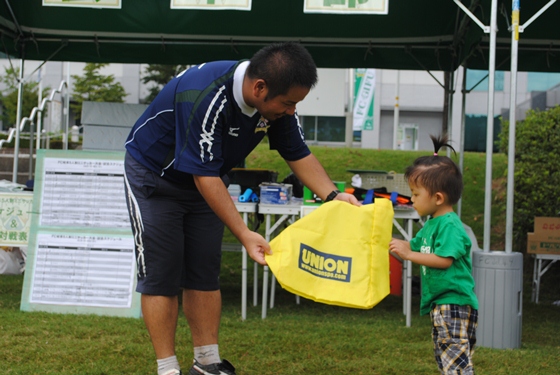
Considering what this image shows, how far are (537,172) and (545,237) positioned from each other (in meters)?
1.92

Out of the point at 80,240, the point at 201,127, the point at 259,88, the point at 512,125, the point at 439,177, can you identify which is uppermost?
the point at 512,125

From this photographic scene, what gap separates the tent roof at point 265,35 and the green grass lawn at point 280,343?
9.17 feet

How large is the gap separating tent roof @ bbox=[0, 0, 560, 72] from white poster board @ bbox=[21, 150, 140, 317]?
99.6 inches

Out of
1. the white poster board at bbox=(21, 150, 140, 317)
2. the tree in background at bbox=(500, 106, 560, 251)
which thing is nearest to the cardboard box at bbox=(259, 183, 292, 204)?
the white poster board at bbox=(21, 150, 140, 317)

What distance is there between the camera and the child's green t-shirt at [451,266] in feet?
9.09

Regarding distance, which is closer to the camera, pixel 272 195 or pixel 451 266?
pixel 451 266

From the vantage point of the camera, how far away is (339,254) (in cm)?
286

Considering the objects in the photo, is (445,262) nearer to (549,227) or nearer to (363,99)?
(549,227)

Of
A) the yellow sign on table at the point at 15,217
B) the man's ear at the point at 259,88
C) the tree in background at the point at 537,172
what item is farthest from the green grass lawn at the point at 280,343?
the tree in background at the point at 537,172

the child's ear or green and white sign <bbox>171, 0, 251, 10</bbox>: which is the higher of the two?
green and white sign <bbox>171, 0, 251, 10</bbox>

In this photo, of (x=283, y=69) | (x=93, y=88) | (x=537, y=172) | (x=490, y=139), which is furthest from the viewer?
(x=93, y=88)

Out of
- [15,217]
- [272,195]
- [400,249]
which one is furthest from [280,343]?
[15,217]

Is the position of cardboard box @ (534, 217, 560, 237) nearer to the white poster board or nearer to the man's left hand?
the white poster board

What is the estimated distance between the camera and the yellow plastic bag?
2785mm
